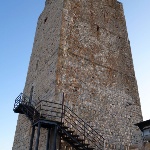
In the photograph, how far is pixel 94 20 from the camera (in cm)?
1631

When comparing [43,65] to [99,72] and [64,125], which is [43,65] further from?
[64,125]

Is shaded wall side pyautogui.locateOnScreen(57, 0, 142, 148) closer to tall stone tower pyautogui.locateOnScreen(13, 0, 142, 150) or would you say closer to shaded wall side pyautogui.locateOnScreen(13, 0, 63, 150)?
tall stone tower pyautogui.locateOnScreen(13, 0, 142, 150)

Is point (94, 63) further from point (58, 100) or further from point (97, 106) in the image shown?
point (58, 100)

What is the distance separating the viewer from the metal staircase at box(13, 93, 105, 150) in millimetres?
10102

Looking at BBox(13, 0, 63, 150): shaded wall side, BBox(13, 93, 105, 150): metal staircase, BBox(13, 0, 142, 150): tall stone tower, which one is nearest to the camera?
BBox(13, 93, 105, 150): metal staircase

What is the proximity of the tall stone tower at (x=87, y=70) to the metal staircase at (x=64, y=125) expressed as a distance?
40 centimetres

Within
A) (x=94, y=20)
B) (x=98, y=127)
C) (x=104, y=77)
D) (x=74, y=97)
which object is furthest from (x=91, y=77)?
(x=94, y=20)

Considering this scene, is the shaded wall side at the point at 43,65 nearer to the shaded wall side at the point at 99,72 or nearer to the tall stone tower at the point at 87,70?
the tall stone tower at the point at 87,70

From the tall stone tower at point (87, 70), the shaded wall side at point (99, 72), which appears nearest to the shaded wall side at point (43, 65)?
the tall stone tower at point (87, 70)

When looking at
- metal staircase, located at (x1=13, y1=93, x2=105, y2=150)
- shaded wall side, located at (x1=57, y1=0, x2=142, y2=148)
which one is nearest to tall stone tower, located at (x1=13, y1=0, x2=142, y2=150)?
shaded wall side, located at (x1=57, y1=0, x2=142, y2=148)

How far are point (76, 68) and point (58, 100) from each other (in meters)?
2.51

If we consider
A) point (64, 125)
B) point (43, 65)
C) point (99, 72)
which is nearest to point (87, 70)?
point (99, 72)

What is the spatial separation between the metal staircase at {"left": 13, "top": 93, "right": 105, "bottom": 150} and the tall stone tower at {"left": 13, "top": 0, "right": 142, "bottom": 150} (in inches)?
15.9

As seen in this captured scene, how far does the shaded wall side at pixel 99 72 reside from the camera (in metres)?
12.7
